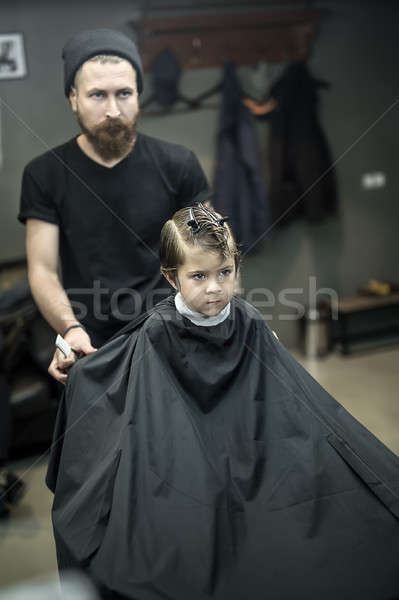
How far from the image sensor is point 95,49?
1276 mm

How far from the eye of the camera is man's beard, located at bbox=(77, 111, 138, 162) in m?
1.31

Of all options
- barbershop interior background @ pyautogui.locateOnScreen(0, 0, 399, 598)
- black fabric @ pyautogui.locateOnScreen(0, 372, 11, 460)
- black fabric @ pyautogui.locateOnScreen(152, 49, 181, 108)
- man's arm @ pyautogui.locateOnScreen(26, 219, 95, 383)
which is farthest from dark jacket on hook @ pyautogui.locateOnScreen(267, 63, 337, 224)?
man's arm @ pyautogui.locateOnScreen(26, 219, 95, 383)

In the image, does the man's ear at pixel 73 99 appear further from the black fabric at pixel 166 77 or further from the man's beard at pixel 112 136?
the black fabric at pixel 166 77

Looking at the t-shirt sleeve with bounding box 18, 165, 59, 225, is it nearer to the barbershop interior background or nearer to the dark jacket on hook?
the barbershop interior background

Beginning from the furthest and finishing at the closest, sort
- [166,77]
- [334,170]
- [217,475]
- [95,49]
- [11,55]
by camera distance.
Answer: [334,170] → [166,77] → [11,55] → [95,49] → [217,475]

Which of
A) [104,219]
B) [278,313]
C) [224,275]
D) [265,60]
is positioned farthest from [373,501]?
[265,60]

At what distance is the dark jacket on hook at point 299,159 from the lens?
126 inches

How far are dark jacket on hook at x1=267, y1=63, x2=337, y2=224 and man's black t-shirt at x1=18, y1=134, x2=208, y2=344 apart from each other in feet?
6.34

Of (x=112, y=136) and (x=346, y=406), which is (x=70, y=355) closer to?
(x=112, y=136)

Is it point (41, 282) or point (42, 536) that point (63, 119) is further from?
point (42, 536)

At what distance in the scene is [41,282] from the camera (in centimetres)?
145

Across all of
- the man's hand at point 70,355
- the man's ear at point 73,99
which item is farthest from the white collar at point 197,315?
the man's ear at point 73,99

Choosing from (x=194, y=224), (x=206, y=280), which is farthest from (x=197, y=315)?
(x=194, y=224)

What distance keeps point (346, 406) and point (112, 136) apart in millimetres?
1010
